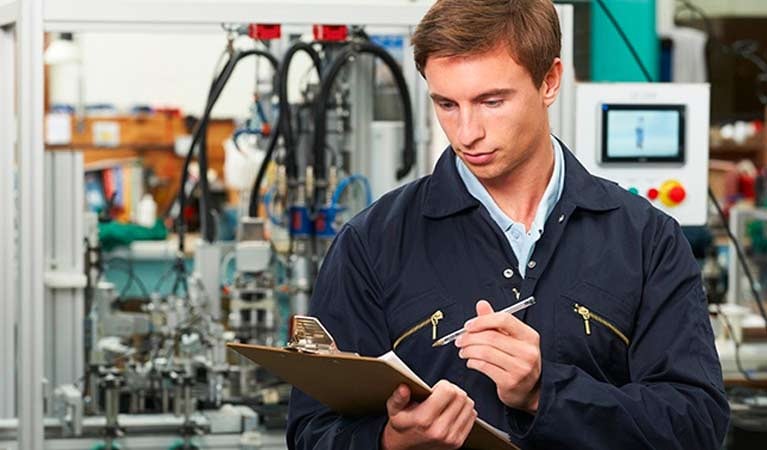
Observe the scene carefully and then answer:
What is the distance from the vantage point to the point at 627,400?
1.70 m

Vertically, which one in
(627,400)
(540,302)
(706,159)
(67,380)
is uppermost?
(706,159)

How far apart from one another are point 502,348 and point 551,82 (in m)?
0.39

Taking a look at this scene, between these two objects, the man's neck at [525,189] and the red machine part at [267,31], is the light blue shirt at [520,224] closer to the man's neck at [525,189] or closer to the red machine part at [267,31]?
the man's neck at [525,189]

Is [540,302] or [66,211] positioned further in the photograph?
[66,211]

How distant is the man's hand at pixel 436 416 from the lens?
161cm

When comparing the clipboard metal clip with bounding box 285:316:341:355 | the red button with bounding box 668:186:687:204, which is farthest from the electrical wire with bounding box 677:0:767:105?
the clipboard metal clip with bounding box 285:316:341:355

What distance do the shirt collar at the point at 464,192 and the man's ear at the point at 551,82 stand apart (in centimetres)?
11

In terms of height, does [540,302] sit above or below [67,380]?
above

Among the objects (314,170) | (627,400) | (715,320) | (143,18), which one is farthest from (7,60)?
(715,320)

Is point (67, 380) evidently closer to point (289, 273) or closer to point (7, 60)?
point (289, 273)

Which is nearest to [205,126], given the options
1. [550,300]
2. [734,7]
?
[550,300]

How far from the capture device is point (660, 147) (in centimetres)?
318

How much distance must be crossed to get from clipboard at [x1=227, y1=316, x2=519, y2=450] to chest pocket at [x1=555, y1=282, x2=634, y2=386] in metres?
0.15

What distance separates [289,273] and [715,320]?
144 centimetres
